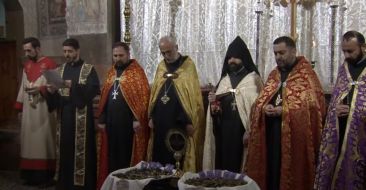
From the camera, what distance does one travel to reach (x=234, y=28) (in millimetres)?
6879

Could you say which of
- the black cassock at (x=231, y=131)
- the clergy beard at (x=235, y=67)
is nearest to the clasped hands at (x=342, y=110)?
the black cassock at (x=231, y=131)

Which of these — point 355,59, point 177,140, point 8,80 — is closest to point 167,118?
point 177,140

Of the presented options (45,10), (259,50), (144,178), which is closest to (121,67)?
(259,50)

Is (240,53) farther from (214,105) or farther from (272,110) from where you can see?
(272,110)

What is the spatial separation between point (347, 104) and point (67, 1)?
17.2ft

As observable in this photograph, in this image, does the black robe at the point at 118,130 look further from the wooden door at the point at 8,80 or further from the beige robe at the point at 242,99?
the wooden door at the point at 8,80

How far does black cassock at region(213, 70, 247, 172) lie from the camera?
5504mm

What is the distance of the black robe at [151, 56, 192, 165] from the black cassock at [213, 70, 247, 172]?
1.47 feet

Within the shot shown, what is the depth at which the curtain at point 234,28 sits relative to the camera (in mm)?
5988

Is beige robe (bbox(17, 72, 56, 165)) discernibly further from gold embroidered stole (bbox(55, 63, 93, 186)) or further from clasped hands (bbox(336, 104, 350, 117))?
clasped hands (bbox(336, 104, 350, 117))

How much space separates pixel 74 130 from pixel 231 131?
2.04 meters

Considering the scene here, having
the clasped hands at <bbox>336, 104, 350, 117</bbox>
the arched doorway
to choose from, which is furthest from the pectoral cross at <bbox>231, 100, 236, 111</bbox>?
the arched doorway

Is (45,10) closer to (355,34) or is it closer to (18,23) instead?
(18,23)

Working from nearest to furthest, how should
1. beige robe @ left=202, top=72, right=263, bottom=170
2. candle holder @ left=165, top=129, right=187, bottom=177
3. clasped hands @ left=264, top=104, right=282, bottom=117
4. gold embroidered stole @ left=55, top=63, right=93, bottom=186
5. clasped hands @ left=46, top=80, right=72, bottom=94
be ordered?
1. clasped hands @ left=264, top=104, right=282, bottom=117
2. beige robe @ left=202, top=72, right=263, bottom=170
3. candle holder @ left=165, top=129, right=187, bottom=177
4. clasped hands @ left=46, top=80, right=72, bottom=94
5. gold embroidered stole @ left=55, top=63, right=93, bottom=186
